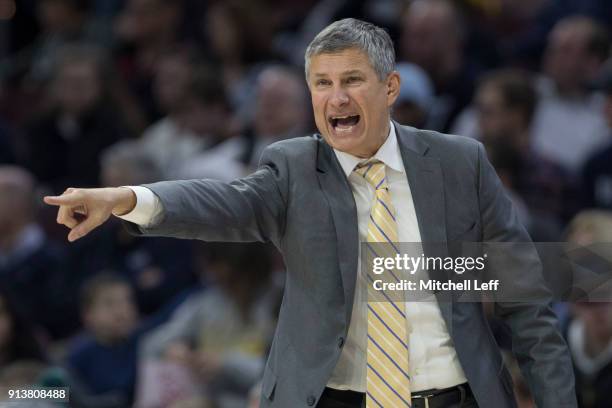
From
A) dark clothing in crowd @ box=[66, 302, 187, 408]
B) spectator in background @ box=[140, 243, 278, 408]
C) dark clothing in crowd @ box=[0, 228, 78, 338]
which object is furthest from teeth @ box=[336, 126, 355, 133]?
dark clothing in crowd @ box=[0, 228, 78, 338]

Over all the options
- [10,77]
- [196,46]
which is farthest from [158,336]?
[10,77]

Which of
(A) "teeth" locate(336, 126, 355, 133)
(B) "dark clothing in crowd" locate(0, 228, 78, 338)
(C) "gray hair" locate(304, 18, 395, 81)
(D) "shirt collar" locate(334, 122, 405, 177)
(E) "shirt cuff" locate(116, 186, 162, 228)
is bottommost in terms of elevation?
(E) "shirt cuff" locate(116, 186, 162, 228)

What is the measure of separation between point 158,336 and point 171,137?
71.7 inches

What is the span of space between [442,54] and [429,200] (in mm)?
3983

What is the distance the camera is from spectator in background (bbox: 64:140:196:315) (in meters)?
6.59

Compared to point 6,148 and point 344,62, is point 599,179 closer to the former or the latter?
point 344,62

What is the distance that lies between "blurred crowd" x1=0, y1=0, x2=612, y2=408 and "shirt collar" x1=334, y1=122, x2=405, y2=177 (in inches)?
73.4

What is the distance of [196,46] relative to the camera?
8180mm

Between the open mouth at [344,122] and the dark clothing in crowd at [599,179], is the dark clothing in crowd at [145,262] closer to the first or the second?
the dark clothing in crowd at [599,179]

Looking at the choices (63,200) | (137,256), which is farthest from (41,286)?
(63,200)

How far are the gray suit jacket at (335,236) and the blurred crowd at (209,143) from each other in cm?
169

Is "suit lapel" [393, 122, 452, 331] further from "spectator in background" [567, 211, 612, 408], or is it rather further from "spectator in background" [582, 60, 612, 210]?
"spectator in background" [582, 60, 612, 210]

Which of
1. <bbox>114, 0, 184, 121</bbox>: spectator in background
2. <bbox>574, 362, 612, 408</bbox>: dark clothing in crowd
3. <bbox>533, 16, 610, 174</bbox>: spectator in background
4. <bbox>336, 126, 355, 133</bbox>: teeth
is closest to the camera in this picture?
<bbox>336, 126, 355, 133</bbox>: teeth

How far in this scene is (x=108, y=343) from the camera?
6215mm
